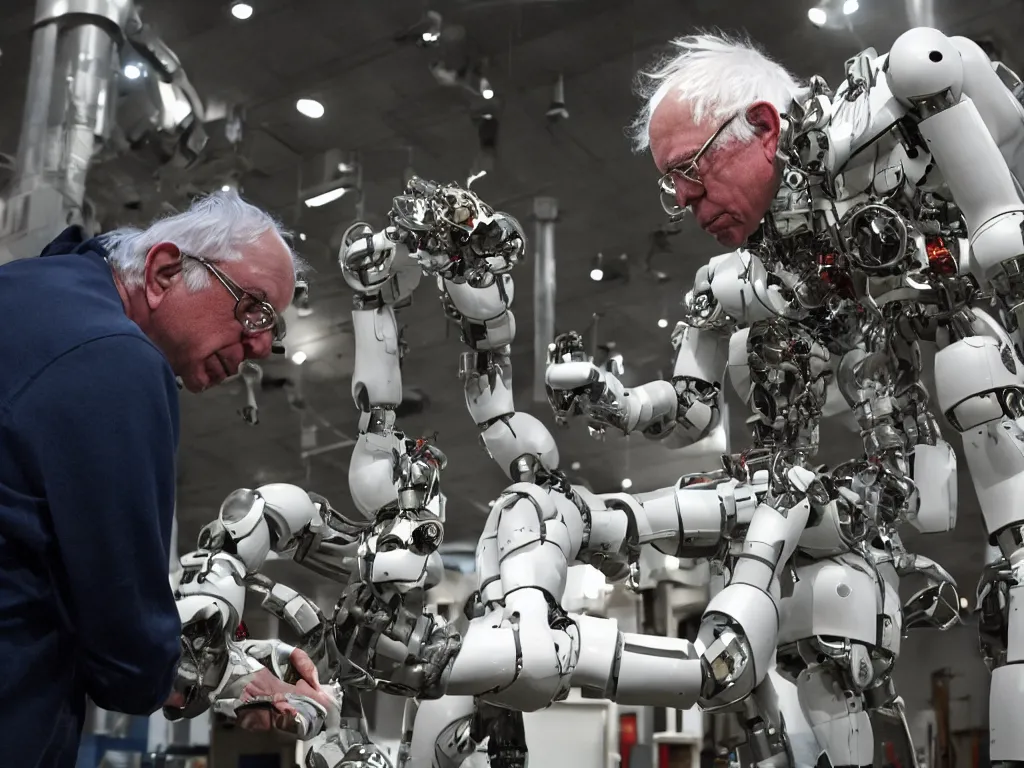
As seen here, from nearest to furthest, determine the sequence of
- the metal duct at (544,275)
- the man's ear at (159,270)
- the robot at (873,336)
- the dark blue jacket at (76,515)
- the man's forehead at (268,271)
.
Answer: the dark blue jacket at (76,515)
the man's ear at (159,270)
the man's forehead at (268,271)
the robot at (873,336)
the metal duct at (544,275)

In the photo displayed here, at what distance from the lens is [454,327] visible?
264 centimetres

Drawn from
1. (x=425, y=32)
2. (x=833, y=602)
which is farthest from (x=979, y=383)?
(x=425, y=32)

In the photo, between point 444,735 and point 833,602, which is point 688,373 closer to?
point 833,602

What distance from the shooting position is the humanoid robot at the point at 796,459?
6.84 feet

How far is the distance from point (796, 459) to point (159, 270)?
1.55m

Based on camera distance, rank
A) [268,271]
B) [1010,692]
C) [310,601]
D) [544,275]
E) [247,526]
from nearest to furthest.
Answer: [268,271]
[1010,692]
[247,526]
[310,601]
[544,275]

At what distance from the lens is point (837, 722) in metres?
2.30

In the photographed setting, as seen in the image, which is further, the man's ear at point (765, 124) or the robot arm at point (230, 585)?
the man's ear at point (765, 124)

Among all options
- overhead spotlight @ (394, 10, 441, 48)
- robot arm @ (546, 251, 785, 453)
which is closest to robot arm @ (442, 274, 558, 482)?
robot arm @ (546, 251, 785, 453)

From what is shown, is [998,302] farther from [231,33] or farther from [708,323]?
[231,33]

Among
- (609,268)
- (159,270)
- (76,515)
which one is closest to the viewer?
(76,515)

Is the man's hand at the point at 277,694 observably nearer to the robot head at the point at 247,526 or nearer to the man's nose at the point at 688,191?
the robot head at the point at 247,526

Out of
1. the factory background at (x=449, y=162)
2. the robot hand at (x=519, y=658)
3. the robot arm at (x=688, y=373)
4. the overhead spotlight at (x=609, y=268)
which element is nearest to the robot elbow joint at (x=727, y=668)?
the robot hand at (x=519, y=658)

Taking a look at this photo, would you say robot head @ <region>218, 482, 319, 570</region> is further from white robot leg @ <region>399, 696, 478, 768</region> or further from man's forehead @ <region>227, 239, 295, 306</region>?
man's forehead @ <region>227, 239, 295, 306</region>
